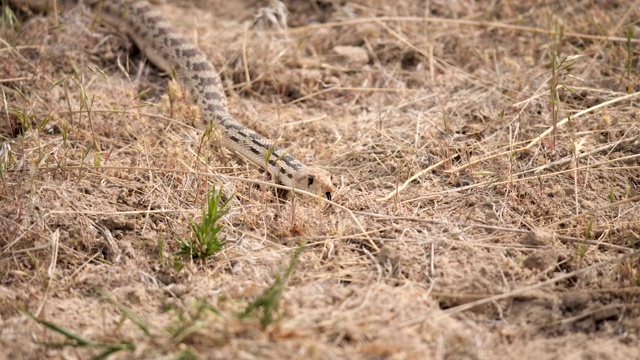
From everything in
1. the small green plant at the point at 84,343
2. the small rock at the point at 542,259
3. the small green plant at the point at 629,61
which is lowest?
the small rock at the point at 542,259

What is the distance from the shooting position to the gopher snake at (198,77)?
16.9 feet

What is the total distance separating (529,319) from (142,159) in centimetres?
284

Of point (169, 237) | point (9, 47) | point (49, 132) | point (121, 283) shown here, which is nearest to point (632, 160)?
point (169, 237)

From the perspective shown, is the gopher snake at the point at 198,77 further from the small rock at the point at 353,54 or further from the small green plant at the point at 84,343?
the small green plant at the point at 84,343

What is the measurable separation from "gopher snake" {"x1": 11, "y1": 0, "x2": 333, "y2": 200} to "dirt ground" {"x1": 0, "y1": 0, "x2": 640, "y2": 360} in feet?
0.42

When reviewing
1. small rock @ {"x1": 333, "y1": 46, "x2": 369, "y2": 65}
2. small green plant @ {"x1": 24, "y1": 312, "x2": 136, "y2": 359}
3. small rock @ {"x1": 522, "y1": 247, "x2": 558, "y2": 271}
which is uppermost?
small rock @ {"x1": 333, "y1": 46, "x2": 369, "y2": 65}

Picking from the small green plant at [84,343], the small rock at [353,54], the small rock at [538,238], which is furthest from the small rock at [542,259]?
the small rock at [353,54]


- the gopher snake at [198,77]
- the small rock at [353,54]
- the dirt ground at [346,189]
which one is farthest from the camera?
the small rock at [353,54]

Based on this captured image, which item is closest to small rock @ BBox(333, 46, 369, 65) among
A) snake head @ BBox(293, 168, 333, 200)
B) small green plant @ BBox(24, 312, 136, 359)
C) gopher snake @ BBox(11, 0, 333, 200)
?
gopher snake @ BBox(11, 0, 333, 200)

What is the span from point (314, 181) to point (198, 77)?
75.8 inches

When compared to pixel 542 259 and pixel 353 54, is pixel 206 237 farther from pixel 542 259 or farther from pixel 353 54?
pixel 353 54

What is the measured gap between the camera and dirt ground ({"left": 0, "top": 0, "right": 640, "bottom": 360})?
370 cm

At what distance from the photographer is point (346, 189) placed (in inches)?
199

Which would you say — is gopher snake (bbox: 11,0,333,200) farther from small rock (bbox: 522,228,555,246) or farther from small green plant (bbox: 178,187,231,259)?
small rock (bbox: 522,228,555,246)
